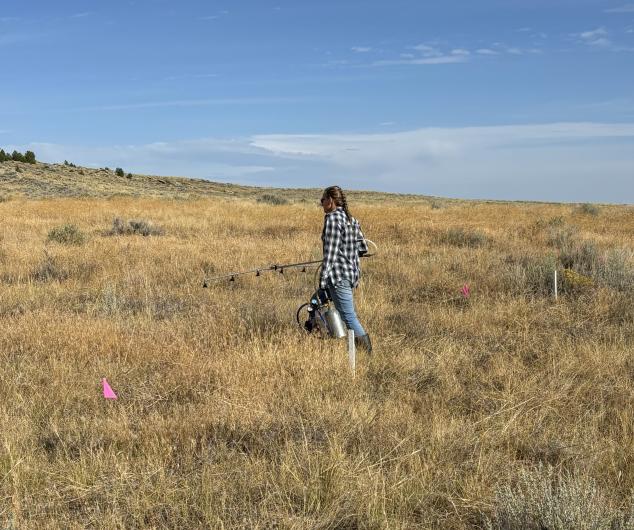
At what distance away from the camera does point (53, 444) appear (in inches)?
161

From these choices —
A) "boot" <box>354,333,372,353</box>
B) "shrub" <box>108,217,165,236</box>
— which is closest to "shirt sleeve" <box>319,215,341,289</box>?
"boot" <box>354,333,372,353</box>

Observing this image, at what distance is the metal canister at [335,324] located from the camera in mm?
6266

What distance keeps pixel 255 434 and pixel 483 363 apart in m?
2.69

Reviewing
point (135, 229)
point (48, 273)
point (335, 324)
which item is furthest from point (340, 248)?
point (135, 229)

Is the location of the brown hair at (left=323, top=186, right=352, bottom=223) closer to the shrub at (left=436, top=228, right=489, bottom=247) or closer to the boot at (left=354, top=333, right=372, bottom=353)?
the boot at (left=354, top=333, right=372, bottom=353)

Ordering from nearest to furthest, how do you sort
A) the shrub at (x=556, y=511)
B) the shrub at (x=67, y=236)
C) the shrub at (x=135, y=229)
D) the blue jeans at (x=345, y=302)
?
1. the shrub at (x=556, y=511)
2. the blue jeans at (x=345, y=302)
3. the shrub at (x=67, y=236)
4. the shrub at (x=135, y=229)

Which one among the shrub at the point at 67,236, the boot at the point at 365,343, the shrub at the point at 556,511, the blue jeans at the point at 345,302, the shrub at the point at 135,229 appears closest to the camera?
the shrub at the point at 556,511

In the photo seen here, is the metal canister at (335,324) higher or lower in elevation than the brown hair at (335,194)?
lower

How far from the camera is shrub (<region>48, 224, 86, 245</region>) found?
48.7 ft

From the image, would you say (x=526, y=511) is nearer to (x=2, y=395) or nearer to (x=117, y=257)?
(x=2, y=395)

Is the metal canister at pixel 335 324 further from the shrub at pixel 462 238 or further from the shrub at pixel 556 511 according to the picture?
the shrub at pixel 462 238

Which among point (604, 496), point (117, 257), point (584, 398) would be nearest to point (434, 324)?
point (584, 398)

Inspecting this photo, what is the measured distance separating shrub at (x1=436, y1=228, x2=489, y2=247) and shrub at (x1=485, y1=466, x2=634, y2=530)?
11928 mm

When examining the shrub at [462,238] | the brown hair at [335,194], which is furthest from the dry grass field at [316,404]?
the shrub at [462,238]
